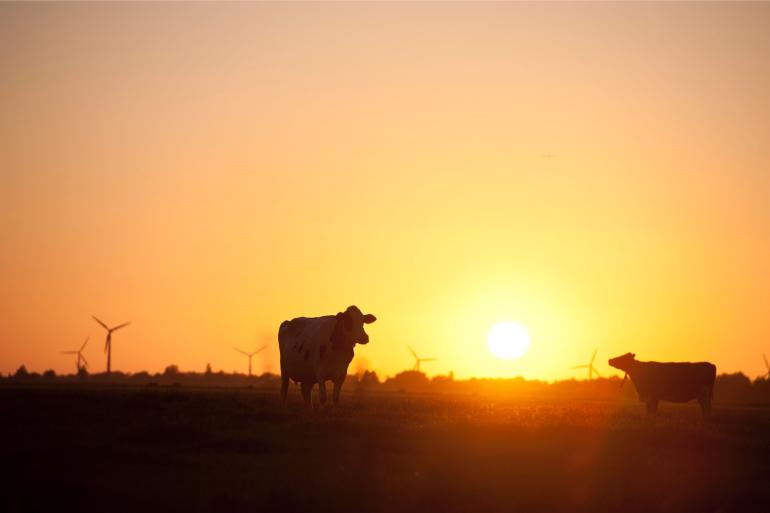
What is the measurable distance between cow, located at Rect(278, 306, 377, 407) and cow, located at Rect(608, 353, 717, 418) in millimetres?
14617

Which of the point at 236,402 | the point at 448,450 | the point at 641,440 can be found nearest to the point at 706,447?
the point at 641,440

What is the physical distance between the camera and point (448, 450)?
24.9m

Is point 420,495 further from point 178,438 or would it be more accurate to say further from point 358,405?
point 358,405

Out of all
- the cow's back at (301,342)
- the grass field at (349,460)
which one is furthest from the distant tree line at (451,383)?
the grass field at (349,460)

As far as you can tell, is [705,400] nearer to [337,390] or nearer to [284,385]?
[337,390]

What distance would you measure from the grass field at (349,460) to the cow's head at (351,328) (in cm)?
213

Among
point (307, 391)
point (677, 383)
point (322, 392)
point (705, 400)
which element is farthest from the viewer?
point (677, 383)

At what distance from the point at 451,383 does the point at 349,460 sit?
7936cm

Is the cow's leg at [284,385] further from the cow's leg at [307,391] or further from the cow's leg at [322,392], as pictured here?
the cow's leg at [322,392]

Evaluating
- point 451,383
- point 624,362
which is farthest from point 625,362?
point 451,383

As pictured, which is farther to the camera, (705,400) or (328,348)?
(705,400)

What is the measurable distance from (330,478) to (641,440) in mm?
11157

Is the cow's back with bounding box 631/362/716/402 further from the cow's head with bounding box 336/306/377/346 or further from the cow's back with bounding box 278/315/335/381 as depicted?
the cow's back with bounding box 278/315/335/381

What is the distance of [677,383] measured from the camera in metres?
43.3
